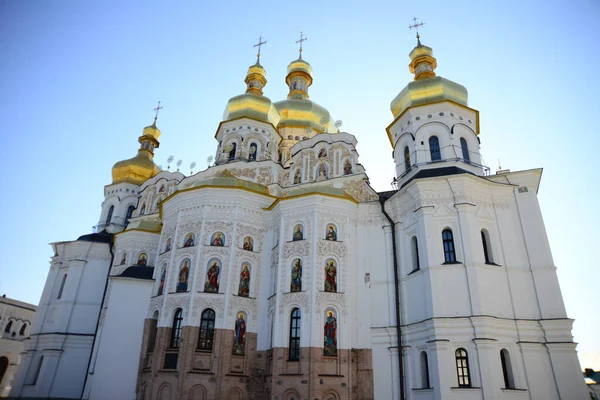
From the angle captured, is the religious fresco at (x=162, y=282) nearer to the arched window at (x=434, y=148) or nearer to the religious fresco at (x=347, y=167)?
the religious fresco at (x=347, y=167)

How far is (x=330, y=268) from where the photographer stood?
16.5m

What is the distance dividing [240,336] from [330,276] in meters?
4.38

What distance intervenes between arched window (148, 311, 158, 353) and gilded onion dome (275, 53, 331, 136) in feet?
47.9

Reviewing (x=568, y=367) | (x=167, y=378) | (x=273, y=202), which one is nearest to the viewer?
(x=568, y=367)

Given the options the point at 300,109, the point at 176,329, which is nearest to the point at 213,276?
the point at 176,329

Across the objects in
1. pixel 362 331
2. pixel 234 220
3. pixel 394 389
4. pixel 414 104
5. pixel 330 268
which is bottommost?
pixel 394 389

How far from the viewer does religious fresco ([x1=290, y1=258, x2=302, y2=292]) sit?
53.4ft

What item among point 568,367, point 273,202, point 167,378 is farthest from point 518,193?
point 167,378

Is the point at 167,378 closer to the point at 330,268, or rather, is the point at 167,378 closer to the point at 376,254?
the point at 330,268

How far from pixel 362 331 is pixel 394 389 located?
2.28m

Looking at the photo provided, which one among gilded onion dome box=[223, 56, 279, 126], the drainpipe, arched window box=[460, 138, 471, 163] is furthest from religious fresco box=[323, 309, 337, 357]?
gilded onion dome box=[223, 56, 279, 126]

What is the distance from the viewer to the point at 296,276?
16531 mm

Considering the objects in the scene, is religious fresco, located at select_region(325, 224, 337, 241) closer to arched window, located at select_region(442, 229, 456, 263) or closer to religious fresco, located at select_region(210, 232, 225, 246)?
arched window, located at select_region(442, 229, 456, 263)

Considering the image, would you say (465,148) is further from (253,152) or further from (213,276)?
(213,276)
